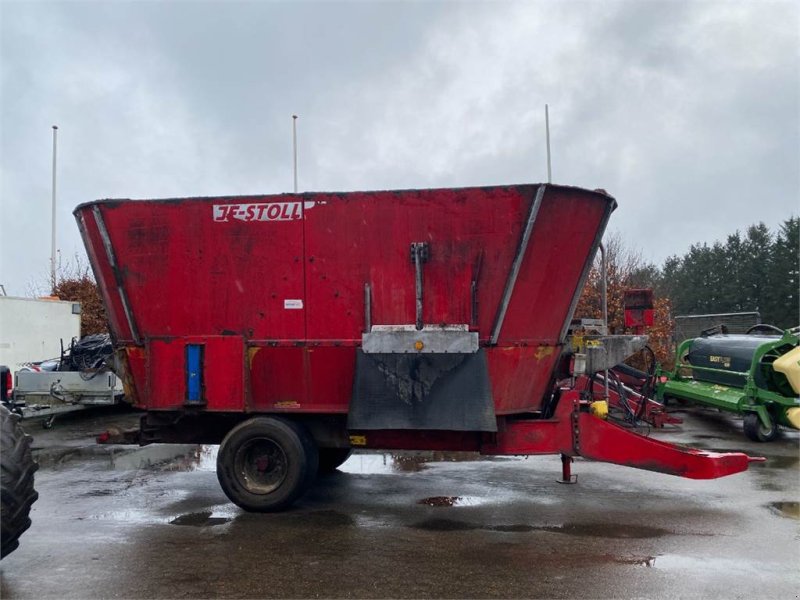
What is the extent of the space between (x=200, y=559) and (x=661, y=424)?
8195 millimetres

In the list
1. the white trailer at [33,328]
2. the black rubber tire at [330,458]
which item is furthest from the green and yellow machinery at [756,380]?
the white trailer at [33,328]

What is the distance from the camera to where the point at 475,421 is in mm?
5891

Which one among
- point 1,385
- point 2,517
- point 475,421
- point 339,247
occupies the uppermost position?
point 339,247

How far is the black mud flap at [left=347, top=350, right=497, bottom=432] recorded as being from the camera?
19.3ft

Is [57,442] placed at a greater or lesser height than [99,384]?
lesser

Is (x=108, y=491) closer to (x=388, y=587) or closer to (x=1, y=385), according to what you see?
(x=1, y=385)

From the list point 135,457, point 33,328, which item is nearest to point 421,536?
point 135,457

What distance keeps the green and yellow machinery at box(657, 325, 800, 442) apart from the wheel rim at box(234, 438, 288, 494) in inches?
299

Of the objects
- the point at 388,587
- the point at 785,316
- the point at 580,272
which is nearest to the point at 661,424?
the point at 580,272

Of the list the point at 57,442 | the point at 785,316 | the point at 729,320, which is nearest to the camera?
the point at 57,442

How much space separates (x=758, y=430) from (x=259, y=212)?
8.70 m

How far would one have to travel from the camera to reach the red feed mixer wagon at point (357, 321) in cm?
592

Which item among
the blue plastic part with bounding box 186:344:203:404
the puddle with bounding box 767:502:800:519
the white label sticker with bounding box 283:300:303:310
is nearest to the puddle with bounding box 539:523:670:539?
the puddle with bounding box 767:502:800:519

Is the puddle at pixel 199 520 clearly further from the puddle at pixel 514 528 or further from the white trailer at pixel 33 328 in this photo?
the white trailer at pixel 33 328
